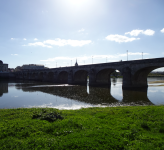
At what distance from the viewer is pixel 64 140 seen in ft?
21.9

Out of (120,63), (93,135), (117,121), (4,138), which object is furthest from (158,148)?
(120,63)

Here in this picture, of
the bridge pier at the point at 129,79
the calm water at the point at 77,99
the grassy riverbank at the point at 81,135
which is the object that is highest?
the bridge pier at the point at 129,79

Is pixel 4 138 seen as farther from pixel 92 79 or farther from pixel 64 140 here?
pixel 92 79

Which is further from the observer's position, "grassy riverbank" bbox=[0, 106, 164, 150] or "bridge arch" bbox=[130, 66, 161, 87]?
"bridge arch" bbox=[130, 66, 161, 87]

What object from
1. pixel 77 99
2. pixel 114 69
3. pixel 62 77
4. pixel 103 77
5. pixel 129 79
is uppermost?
pixel 114 69

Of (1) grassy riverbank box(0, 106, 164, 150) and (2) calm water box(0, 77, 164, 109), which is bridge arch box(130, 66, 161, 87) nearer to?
(2) calm water box(0, 77, 164, 109)

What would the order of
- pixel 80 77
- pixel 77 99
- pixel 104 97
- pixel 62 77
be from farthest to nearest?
pixel 62 77, pixel 80 77, pixel 104 97, pixel 77 99

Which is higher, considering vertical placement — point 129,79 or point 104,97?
point 129,79

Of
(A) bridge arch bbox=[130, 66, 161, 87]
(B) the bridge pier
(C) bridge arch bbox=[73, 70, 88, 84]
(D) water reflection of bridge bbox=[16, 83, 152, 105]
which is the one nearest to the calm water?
(D) water reflection of bridge bbox=[16, 83, 152, 105]

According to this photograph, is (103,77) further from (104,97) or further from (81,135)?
(81,135)

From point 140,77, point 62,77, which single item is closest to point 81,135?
point 140,77

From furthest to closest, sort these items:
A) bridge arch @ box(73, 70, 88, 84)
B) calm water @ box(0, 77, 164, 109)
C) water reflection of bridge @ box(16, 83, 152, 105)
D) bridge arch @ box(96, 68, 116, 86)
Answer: bridge arch @ box(73, 70, 88, 84) < bridge arch @ box(96, 68, 116, 86) < water reflection of bridge @ box(16, 83, 152, 105) < calm water @ box(0, 77, 164, 109)

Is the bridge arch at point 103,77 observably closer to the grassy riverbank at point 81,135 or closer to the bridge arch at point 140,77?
the bridge arch at point 140,77

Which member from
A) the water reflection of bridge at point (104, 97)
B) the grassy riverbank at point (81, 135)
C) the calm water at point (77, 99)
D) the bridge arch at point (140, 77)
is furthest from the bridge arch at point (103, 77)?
the grassy riverbank at point (81, 135)
